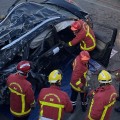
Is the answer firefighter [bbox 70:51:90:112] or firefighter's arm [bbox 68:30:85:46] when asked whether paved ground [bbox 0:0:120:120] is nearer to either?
firefighter's arm [bbox 68:30:85:46]

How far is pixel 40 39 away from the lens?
7.64m

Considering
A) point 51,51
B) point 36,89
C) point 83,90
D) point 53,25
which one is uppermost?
point 53,25

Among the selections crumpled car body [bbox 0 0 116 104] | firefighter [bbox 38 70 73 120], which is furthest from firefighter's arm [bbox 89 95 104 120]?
crumpled car body [bbox 0 0 116 104]

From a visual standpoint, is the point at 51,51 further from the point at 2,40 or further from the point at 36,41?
the point at 2,40

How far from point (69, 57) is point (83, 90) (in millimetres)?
1634

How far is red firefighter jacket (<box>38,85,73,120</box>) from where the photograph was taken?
5.48 meters

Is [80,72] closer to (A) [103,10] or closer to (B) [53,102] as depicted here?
(B) [53,102]

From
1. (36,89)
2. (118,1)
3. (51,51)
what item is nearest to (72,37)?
(51,51)

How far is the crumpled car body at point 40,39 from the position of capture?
7262mm

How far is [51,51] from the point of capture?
7.66 metres

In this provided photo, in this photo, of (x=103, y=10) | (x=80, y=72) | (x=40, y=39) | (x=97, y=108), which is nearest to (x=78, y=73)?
(x=80, y=72)

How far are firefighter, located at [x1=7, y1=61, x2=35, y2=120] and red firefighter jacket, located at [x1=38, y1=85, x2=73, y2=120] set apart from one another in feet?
1.86

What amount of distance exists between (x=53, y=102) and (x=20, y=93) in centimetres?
85

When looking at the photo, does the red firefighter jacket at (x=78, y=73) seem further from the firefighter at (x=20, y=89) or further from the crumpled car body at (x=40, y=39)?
the firefighter at (x=20, y=89)
